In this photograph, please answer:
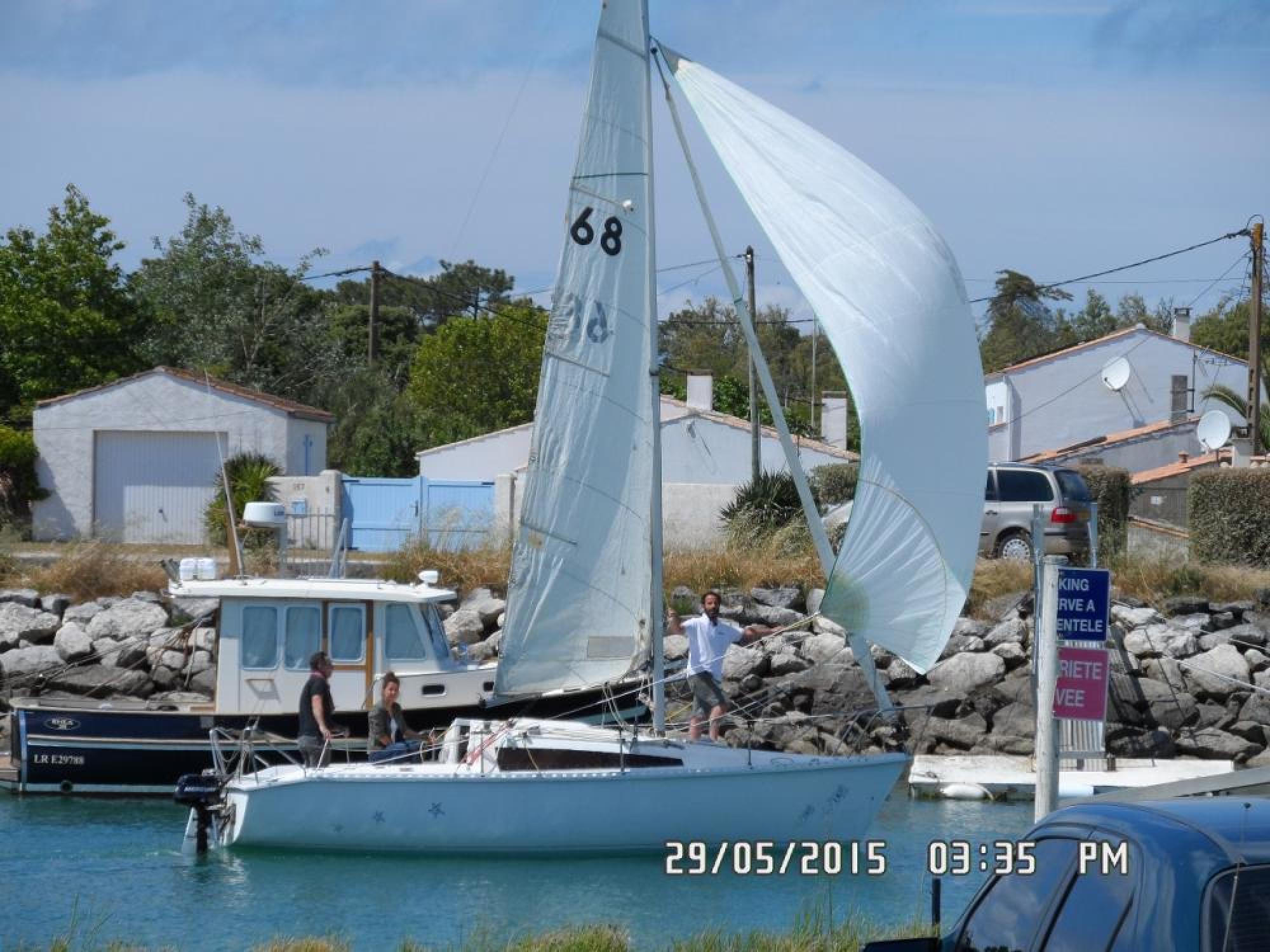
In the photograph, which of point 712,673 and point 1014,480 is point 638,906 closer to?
point 712,673

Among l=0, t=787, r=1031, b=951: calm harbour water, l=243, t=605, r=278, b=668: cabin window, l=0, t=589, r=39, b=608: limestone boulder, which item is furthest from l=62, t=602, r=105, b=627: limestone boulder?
l=0, t=787, r=1031, b=951: calm harbour water

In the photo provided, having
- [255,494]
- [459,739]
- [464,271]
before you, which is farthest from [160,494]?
[464,271]

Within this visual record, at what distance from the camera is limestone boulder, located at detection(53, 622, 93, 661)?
78.8ft

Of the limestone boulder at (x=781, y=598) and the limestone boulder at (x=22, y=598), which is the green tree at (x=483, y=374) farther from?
the limestone boulder at (x=781, y=598)

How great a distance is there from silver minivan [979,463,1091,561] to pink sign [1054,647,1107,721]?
59.2 feet

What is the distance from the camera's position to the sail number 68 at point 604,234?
1524 centimetres

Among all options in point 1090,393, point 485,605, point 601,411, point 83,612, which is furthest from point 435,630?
point 1090,393

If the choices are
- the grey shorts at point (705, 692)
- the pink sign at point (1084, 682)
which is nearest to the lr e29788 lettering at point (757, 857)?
the grey shorts at point (705, 692)

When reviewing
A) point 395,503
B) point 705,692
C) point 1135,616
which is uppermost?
point 395,503

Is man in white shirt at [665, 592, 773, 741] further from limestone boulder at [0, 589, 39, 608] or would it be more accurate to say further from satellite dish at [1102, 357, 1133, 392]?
satellite dish at [1102, 357, 1133, 392]

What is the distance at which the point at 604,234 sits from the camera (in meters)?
15.2

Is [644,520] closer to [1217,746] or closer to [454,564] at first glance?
[1217,746]

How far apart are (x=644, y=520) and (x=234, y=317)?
4031cm

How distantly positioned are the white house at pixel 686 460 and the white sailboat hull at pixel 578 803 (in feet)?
48.3
